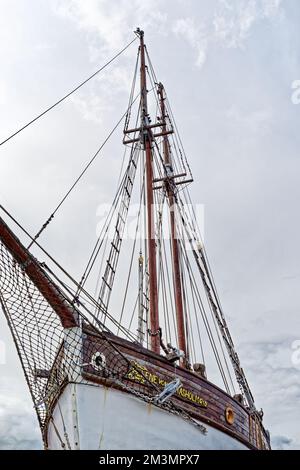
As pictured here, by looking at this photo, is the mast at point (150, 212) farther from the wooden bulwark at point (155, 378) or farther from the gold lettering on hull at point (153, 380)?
the gold lettering on hull at point (153, 380)

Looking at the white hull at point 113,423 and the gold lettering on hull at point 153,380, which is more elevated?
the gold lettering on hull at point 153,380

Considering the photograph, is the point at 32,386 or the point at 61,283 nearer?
the point at 61,283

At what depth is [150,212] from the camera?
17.2 meters

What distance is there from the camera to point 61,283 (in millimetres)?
9984

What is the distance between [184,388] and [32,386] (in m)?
3.61

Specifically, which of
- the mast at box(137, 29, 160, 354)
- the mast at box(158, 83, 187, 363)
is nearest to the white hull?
the mast at box(137, 29, 160, 354)

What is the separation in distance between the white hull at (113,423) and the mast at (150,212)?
3.80m

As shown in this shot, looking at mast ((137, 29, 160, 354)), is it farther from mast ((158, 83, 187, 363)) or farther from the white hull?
the white hull

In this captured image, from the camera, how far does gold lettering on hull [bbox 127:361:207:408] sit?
10297 millimetres

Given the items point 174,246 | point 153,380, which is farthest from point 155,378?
point 174,246

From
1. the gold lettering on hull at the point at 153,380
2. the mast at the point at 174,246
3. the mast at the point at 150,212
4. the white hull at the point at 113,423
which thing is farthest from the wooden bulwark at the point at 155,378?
the mast at the point at 174,246

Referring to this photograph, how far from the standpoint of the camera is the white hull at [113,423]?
929 centimetres
